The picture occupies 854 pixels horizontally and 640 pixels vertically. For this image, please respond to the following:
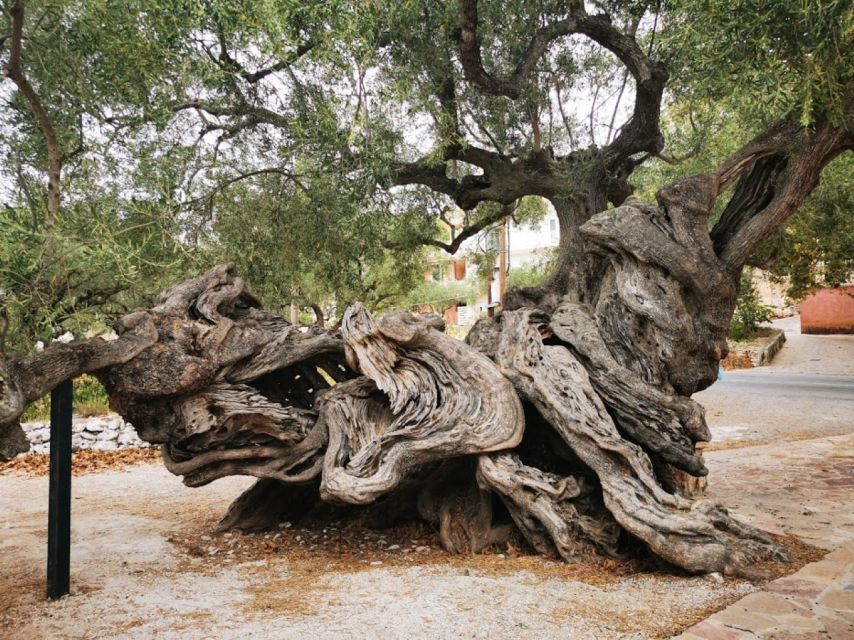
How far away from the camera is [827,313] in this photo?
1121 inches

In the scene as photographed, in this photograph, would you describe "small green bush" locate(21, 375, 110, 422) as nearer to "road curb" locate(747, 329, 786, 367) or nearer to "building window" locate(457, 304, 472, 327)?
"road curb" locate(747, 329, 786, 367)

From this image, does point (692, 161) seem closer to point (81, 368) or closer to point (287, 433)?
point (287, 433)

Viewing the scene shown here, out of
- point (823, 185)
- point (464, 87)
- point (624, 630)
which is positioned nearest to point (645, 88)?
point (464, 87)

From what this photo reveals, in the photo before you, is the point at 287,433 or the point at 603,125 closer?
the point at 287,433

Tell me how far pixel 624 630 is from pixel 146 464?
9.52 m

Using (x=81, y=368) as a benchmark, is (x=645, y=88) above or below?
above

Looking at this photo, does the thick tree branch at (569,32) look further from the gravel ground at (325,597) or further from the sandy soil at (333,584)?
the gravel ground at (325,597)

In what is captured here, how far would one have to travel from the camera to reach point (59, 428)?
455 centimetres

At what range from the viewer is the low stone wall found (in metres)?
11.7

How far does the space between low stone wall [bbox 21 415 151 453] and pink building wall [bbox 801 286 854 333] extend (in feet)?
87.3

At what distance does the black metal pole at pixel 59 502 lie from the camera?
4453mm

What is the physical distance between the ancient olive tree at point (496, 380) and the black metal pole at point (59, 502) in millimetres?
271

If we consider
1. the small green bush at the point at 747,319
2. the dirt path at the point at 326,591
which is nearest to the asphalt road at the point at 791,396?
the small green bush at the point at 747,319

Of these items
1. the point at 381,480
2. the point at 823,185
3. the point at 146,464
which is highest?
the point at 823,185
